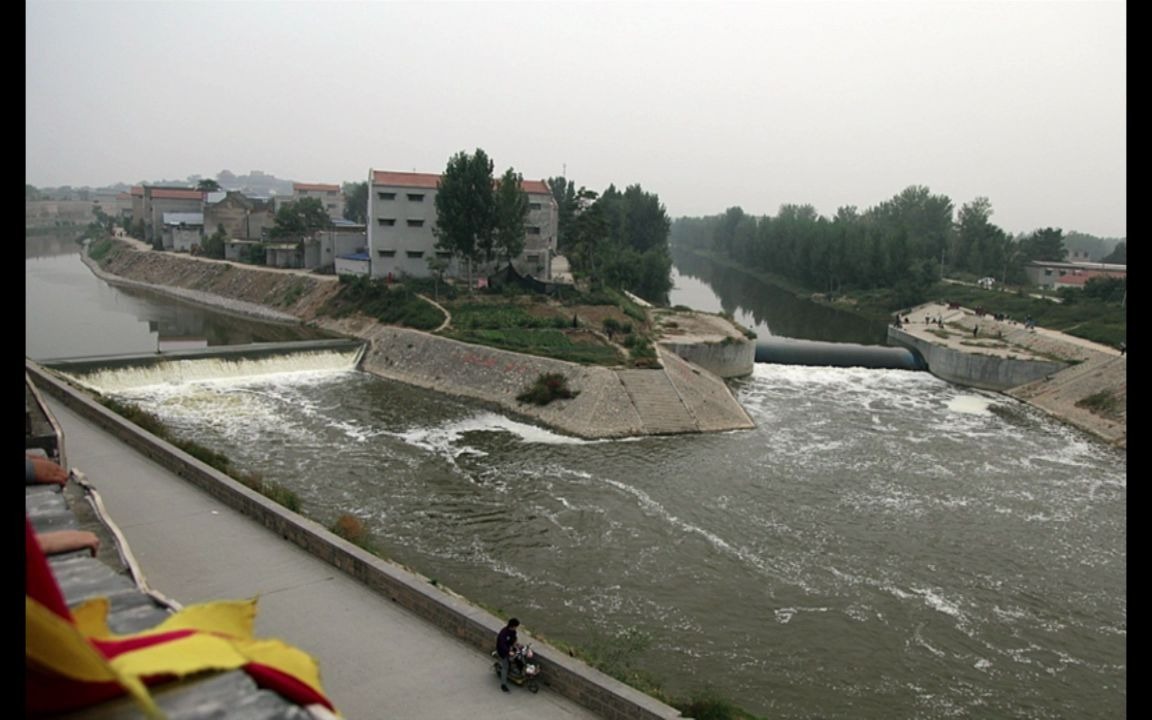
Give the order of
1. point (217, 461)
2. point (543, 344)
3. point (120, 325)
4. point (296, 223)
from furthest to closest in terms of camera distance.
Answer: point (296, 223) → point (120, 325) → point (543, 344) → point (217, 461)

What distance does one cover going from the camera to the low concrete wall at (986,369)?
126 ft

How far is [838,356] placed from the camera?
42.1 meters

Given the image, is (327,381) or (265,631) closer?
(265,631)

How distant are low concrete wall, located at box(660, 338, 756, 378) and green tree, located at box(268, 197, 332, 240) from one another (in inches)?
1534

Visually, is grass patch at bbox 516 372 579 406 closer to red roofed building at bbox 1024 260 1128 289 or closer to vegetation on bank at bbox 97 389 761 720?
vegetation on bank at bbox 97 389 761 720

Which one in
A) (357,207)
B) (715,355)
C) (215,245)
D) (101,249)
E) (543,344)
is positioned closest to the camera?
(543,344)

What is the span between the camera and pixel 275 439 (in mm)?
24484

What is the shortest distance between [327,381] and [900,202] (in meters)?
103

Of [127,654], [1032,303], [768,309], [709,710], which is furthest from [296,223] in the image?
[127,654]

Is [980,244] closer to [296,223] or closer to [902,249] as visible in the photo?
[902,249]

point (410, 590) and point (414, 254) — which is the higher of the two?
point (414, 254)

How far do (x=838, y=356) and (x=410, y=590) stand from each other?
113 feet
